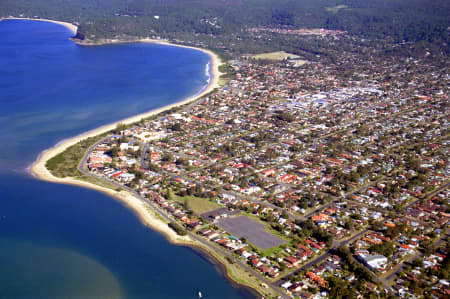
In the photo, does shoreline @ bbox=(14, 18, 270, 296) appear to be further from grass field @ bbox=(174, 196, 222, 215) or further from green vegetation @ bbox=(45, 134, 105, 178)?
grass field @ bbox=(174, 196, 222, 215)

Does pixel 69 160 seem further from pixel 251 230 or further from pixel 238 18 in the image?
pixel 238 18

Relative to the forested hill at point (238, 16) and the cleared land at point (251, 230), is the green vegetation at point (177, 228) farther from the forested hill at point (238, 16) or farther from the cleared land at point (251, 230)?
the forested hill at point (238, 16)

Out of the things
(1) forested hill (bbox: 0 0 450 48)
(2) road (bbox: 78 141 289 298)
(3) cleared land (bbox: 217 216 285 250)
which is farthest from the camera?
(1) forested hill (bbox: 0 0 450 48)

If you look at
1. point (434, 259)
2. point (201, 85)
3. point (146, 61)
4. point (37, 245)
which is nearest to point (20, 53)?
point (146, 61)

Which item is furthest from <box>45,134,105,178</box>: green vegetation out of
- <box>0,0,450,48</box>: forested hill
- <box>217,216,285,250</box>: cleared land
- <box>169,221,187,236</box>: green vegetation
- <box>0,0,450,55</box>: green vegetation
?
<box>0,0,450,48</box>: forested hill

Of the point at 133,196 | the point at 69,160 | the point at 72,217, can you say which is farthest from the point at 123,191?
the point at 69,160

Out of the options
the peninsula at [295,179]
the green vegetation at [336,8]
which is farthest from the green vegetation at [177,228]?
the green vegetation at [336,8]
